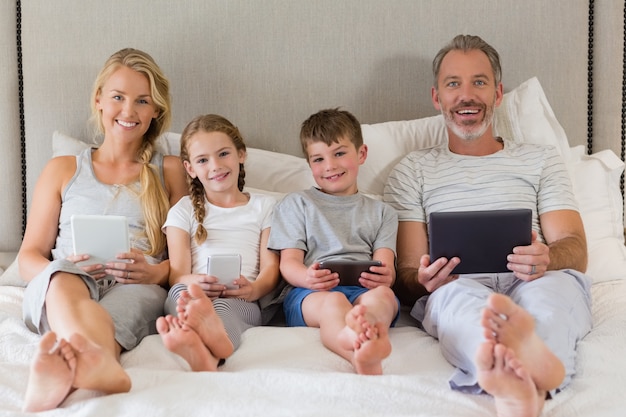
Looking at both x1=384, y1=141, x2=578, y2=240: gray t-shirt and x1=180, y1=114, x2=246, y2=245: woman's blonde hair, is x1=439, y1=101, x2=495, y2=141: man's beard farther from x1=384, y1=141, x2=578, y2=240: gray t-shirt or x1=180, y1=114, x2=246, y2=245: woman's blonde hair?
x1=180, y1=114, x2=246, y2=245: woman's blonde hair

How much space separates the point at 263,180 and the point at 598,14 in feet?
4.07

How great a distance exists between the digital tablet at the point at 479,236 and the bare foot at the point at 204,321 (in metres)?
0.51

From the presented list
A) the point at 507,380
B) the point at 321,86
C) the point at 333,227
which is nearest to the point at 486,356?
the point at 507,380

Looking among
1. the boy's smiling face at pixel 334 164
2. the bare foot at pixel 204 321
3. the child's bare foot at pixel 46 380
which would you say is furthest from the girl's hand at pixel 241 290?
the child's bare foot at pixel 46 380

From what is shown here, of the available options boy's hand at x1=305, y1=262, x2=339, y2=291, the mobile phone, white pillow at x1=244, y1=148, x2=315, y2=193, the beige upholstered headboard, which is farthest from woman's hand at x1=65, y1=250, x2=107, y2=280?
the beige upholstered headboard

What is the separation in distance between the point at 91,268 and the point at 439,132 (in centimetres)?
113

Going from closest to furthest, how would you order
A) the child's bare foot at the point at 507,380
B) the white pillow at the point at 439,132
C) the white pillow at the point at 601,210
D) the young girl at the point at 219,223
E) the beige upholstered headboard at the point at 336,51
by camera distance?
the child's bare foot at the point at 507,380, the young girl at the point at 219,223, the white pillow at the point at 601,210, the white pillow at the point at 439,132, the beige upholstered headboard at the point at 336,51

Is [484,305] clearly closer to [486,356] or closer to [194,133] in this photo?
[486,356]

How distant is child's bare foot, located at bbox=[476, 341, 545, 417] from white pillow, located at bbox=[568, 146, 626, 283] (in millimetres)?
912

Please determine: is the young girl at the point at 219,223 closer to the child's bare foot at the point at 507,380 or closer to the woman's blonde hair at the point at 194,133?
the woman's blonde hair at the point at 194,133

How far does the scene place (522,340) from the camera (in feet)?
4.22

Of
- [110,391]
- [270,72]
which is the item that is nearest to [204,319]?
[110,391]

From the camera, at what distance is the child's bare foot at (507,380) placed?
1185mm

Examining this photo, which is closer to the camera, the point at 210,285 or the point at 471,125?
the point at 210,285
